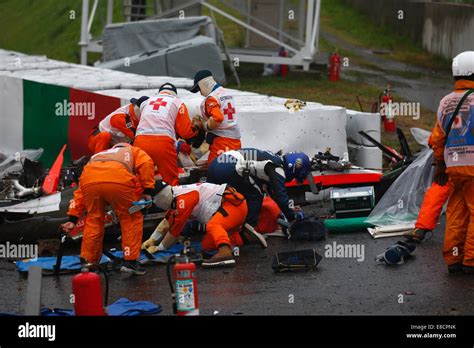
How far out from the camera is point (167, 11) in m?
28.2

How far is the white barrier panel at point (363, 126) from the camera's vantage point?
51.6 ft

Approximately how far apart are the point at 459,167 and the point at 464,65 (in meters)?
1.02

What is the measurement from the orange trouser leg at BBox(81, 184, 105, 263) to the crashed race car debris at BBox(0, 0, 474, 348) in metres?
0.02

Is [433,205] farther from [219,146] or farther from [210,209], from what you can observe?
[219,146]

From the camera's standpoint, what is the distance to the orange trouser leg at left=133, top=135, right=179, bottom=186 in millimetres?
13016

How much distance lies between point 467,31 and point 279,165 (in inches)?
637

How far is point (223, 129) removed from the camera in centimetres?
1410

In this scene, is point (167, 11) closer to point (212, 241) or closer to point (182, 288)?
point (212, 241)

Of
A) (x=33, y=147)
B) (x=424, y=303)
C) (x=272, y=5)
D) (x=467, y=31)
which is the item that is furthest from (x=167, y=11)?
(x=424, y=303)

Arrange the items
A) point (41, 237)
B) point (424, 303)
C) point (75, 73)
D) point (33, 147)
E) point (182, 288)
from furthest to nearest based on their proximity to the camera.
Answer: point (75, 73), point (33, 147), point (41, 237), point (424, 303), point (182, 288)

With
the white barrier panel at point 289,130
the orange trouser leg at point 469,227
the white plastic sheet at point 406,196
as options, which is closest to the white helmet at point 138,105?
the white barrier panel at point 289,130

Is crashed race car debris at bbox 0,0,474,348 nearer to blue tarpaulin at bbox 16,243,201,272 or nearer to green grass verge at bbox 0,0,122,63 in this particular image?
blue tarpaulin at bbox 16,243,201,272

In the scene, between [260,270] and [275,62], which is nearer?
[260,270]

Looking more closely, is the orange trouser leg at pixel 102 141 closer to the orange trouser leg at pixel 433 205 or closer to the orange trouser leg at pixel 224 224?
the orange trouser leg at pixel 224 224
